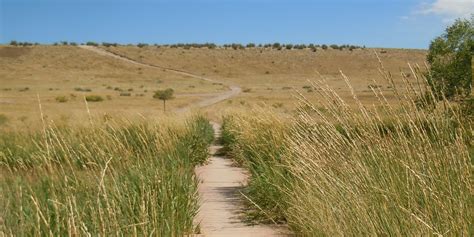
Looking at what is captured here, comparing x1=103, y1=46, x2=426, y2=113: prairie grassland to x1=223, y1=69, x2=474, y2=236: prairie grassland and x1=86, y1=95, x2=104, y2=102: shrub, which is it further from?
x1=223, y1=69, x2=474, y2=236: prairie grassland

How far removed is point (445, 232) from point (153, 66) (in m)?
100

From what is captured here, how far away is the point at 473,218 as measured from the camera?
3.72 meters

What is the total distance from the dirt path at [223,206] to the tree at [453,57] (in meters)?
10.8

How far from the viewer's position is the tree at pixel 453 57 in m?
21.0

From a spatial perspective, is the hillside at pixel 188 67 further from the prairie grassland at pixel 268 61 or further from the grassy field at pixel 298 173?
the grassy field at pixel 298 173

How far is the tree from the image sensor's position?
2105 centimetres

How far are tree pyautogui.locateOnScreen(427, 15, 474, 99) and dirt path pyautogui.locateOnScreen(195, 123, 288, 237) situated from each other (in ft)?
35.3

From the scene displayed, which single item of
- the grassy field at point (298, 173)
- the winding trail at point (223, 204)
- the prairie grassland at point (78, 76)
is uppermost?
the grassy field at point (298, 173)

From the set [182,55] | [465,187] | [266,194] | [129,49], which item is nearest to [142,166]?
[266,194]

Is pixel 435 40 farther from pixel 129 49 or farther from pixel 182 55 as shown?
pixel 129 49

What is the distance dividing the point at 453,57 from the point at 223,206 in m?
16.5

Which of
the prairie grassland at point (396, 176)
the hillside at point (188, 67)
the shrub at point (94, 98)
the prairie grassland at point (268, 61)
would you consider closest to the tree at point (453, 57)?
the prairie grassland at point (396, 176)

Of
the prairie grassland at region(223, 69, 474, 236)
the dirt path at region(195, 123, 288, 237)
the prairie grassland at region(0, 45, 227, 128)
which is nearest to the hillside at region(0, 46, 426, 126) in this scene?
the prairie grassland at region(0, 45, 227, 128)

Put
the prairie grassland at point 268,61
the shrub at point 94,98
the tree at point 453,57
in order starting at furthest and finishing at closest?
the prairie grassland at point 268,61, the shrub at point 94,98, the tree at point 453,57
